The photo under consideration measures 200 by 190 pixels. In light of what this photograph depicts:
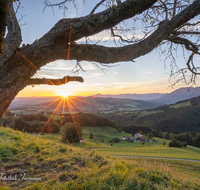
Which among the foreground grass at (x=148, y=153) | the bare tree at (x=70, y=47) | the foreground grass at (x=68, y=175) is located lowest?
the foreground grass at (x=148, y=153)

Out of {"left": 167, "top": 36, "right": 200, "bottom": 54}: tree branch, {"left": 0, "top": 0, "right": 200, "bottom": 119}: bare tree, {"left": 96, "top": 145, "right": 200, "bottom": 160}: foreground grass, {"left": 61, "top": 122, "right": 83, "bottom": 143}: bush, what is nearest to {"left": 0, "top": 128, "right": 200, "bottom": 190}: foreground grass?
{"left": 0, "top": 0, "right": 200, "bottom": 119}: bare tree

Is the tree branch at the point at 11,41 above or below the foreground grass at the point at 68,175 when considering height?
above

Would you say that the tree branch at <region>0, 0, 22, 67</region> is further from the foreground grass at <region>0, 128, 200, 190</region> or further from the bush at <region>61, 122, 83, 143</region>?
the bush at <region>61, 122, 83, 143</region>

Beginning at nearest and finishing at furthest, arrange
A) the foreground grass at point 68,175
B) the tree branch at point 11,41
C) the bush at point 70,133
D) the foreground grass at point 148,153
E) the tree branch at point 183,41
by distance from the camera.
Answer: the tree branch at point 11,41 < the foreground grass at point 68,175 < the tree branch at point 183,41 < the foreground grass at point 148,153 < the bush at point 70,133

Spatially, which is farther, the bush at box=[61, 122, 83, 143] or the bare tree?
the bush at box=[61, 122, 83, 143]

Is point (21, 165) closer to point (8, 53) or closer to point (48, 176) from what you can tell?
point (48, 176)

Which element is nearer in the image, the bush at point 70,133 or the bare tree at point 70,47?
the bare tree at point 70,47

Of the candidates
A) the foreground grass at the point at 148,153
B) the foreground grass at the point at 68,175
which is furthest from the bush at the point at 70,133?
the foreground grass at the point at 68,175

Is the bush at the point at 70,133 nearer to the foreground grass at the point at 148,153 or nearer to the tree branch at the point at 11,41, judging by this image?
the foreground grass at the point at 148,153

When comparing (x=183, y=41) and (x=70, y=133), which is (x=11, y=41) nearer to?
(x=183, y=41)

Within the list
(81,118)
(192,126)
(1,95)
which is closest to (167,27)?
(1,95)

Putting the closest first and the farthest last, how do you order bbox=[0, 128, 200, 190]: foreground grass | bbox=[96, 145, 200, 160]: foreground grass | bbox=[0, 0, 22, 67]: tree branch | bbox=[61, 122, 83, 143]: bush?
bbox=[0, 0, 22, 67]: tree branch → bbox=[0, 128, 200, 190]: foreground grass → bbox=[96, 145, 200, 160]: foreground grass → bbox=[61, 122, 83, 143]: bush

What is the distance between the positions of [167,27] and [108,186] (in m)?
4.62

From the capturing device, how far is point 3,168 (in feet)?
12.8
